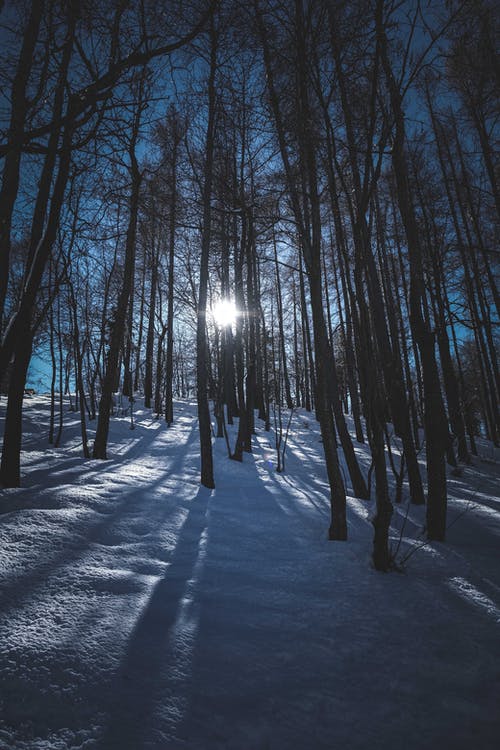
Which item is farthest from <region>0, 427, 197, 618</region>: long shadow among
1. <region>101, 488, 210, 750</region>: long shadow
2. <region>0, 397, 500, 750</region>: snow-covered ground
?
<region>101, 488, 210, 750</region>: long shadow

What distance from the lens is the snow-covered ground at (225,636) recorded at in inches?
42.1

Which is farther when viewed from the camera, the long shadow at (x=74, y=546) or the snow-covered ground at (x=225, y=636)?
the long shadow at (x=74, y=546)

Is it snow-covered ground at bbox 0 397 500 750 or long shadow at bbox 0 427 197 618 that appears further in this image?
long shadow at bbox 0 427 197 618

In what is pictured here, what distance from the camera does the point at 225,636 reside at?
1.53m

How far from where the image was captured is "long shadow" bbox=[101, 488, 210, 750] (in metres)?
0.99

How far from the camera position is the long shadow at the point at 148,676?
988 mm

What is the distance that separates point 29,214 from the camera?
4.89m

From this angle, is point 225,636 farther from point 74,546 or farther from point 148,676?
point 74,546

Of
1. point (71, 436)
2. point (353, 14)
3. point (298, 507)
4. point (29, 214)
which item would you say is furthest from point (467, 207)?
point (71, 436)

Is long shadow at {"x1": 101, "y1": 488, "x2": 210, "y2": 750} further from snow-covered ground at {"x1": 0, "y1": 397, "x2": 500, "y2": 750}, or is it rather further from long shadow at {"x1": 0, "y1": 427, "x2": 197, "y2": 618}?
long shadow at {"x1": 0, "y1": 427, "x2": 197, "y2": 618}

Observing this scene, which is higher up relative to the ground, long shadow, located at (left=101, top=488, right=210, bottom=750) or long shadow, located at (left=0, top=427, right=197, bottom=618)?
long shadow, located at (left=0, top=427, right=197, bottom=618)

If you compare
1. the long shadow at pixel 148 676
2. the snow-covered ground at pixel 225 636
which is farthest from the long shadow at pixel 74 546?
the long shadow at pixel 148 676

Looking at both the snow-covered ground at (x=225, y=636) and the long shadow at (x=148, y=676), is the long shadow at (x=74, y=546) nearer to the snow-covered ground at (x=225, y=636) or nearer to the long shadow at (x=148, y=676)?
the snow-covered ground at (x=225, y=636)

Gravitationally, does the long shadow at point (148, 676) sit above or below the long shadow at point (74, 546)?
below
